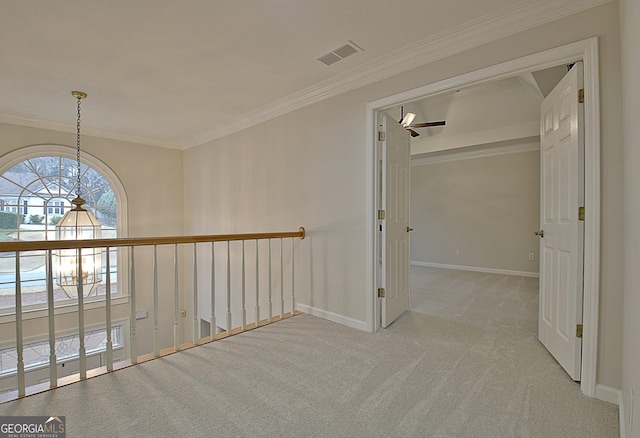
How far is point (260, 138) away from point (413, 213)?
4310mm

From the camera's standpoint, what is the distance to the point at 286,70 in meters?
2.75

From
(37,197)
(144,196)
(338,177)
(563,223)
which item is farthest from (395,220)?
(37,197)

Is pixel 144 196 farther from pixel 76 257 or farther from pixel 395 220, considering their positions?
pixel 395 220

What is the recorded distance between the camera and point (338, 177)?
2975 millimetres

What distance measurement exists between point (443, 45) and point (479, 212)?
4.41 meters

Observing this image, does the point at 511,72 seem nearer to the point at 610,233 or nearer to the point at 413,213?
the point at 610,233

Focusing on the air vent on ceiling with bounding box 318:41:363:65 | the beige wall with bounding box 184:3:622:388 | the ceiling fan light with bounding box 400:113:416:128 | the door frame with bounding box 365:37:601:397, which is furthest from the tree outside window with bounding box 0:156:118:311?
the door frame with bounding box 365:37:601:397

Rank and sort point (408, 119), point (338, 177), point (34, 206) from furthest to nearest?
point (34, 206) < point (408, 119) < point (338, 177)

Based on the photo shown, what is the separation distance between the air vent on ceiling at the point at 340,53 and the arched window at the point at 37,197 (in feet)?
13.3

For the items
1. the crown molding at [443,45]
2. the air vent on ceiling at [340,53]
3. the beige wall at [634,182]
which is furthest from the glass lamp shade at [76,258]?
the beige wall at [634,182]

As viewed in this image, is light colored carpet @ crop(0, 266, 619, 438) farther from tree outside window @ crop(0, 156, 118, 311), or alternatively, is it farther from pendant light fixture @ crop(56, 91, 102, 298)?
tree outside window @ crop(0, 156, 118, 311)

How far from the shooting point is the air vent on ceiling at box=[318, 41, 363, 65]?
2.36 metres

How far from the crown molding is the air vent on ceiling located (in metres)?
0.22

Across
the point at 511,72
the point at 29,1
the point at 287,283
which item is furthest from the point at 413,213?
the point at 29,1
